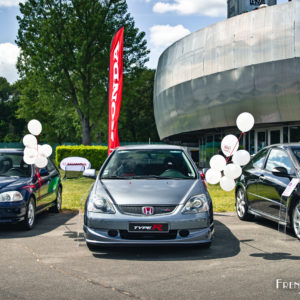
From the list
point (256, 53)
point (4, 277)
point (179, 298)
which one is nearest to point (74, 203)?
point (4, 277)

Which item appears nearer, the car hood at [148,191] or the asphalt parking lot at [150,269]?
the asphalt parking lot at [150,269]

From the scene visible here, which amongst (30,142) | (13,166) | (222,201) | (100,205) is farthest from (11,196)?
(222,201)

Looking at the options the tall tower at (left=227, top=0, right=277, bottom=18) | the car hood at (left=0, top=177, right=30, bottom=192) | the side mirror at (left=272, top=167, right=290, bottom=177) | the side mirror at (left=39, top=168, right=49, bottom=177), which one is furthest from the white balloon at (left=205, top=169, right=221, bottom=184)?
the tall tower at (left=227, top=0, right=277, bottom=18)

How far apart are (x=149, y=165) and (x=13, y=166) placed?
10.2ft

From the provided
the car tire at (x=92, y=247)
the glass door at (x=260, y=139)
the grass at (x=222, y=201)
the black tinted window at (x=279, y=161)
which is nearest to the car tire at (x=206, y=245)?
the car tire at (x=92, y=247)

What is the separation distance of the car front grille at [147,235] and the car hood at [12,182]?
2.77 m

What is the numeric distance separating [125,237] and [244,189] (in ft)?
12.4

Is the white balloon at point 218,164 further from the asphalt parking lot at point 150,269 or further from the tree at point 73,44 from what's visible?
the tree at point 73,44

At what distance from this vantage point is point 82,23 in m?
33.5

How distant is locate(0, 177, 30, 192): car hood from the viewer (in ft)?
23.9

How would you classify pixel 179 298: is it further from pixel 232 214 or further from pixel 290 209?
pixel 232 214

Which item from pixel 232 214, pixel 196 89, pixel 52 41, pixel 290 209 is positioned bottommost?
pixel 232 214

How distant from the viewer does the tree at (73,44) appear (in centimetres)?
3303

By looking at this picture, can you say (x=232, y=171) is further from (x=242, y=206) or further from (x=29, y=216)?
(x=29, y=216)
